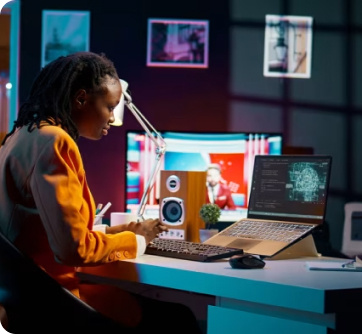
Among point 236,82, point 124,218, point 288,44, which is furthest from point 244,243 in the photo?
point 288,44

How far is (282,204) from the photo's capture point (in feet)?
8.10

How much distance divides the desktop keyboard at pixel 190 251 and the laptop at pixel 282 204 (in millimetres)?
141

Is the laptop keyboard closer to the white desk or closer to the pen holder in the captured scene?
the white desk

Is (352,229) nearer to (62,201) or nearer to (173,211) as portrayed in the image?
(173,211)

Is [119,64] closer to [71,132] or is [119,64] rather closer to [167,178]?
[167,178]

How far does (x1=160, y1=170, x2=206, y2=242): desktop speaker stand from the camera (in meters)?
2.70

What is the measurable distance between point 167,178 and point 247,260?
Result: 2.95 feet

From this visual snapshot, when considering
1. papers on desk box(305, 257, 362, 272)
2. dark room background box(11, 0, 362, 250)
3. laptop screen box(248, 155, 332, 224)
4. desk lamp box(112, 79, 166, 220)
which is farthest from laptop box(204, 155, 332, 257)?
dark room background box(11, 0, 362, 250)

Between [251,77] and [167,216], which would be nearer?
[167,216]

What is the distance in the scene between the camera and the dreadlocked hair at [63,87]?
6.09 ft

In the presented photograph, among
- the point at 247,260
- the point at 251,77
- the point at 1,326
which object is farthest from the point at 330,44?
the point at 1,326

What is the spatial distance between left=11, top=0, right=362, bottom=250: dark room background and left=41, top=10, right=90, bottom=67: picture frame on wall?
4cm

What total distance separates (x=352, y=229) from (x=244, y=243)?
2444 mm

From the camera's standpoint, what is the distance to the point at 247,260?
1.91 metres
